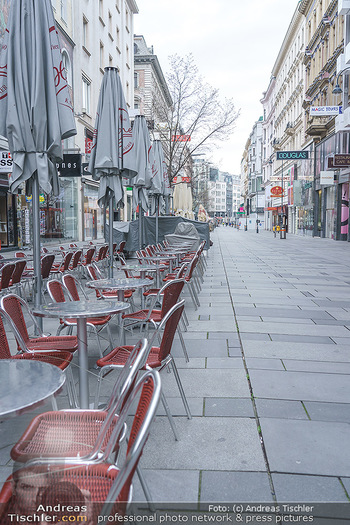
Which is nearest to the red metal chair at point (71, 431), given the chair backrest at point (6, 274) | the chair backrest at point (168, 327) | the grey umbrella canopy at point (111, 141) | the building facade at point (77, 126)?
the chair backrest at point (168, 327)

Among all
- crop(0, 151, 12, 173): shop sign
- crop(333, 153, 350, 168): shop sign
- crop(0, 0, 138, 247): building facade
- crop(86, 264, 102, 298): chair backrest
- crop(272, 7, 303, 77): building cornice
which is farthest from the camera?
crop(272, 7, 303, 77): building cornice

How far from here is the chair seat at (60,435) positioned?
2.16 meters

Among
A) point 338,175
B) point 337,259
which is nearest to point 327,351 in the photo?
point 337,259

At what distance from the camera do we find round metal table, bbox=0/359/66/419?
6.40 ft

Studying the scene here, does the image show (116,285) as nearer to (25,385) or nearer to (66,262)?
→ (25,385)

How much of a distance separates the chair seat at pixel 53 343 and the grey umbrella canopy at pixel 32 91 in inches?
32.3

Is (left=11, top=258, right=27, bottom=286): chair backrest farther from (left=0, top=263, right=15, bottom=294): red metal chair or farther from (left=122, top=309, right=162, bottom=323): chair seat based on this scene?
(left=122, top=309, right=162, bottom=323): chair seat

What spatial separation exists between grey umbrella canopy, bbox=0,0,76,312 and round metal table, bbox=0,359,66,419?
8.96ft

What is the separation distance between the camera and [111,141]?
22.3ft

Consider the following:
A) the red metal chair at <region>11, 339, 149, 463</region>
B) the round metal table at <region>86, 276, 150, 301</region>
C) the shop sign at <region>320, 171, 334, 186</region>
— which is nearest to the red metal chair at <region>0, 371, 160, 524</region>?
the red metal chair at <region>11, 339, 149, 463</region>

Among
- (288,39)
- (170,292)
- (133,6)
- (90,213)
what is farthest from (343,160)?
(288,39)

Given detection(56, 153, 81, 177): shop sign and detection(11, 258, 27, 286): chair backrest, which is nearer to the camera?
detection(11, 258, 27, 286): chair backrest

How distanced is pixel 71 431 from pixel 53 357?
1338 millimetres

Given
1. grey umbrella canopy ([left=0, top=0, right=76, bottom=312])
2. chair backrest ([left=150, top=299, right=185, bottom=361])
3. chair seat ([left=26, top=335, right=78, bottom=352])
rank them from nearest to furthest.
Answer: chair backrest ([left=150, top=299, right=185, bottom=361]) → chair seat ([left=26, top=335, right=78, bottom=352]) → grey umbrella canopy ([left=0, top=0, right=76, bottom=312])
